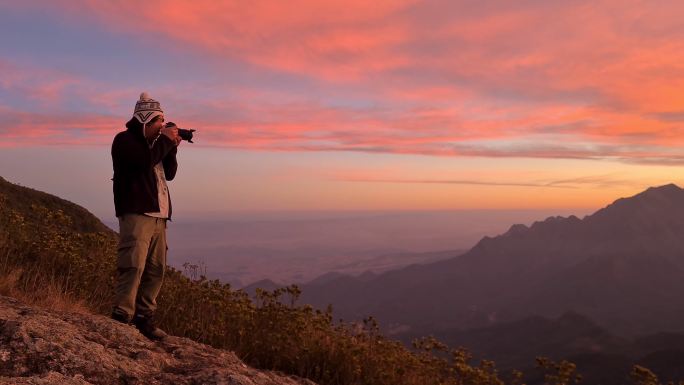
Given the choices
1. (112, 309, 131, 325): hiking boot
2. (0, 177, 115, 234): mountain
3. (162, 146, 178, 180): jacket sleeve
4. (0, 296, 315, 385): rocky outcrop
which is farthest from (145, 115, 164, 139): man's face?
(0, 177, 115, 234): mountain

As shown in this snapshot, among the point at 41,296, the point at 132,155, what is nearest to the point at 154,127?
the point at 132,155

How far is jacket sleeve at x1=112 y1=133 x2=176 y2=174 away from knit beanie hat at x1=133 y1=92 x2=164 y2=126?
0.25m

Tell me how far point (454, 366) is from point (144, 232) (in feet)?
13.4

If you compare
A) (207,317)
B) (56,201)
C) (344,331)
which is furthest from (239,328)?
(56,201)

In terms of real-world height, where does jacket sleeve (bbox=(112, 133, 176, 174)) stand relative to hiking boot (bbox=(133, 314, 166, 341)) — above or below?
above

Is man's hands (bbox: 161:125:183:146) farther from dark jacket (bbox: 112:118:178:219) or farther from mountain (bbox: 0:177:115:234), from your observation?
mountain (bbox: 0:177:115:234)

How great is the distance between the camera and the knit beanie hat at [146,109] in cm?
554

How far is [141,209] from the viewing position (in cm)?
536

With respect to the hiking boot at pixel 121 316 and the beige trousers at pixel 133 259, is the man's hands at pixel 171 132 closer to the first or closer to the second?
the beige trousers at pixel 133 259

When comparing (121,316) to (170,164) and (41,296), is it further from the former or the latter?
(170,164)

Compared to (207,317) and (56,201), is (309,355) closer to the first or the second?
(207,317)

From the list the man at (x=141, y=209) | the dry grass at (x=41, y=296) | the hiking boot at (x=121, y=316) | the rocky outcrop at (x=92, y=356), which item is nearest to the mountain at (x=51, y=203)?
the dry grass at (x=41, y=296)

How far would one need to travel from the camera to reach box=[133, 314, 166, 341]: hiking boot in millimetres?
5250

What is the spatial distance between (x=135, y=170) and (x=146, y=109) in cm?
66
